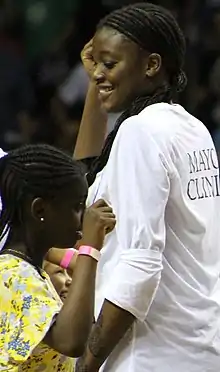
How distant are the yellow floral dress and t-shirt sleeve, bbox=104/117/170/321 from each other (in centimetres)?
22

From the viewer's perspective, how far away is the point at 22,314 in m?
2.06

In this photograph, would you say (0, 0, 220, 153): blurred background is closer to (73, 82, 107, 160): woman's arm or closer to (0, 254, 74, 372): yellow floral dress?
(73, 82, 107, 160): woman's arm

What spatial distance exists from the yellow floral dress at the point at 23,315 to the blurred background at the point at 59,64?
149 inches

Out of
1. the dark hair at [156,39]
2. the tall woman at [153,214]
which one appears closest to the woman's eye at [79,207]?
the tall woman at [153,214]

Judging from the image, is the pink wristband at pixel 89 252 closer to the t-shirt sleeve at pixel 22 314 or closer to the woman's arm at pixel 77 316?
the woman's arm at pixel 77 316

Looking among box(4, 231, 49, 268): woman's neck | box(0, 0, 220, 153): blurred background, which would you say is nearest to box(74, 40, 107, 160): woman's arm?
box(4, 231, 49, 268): woman's neck

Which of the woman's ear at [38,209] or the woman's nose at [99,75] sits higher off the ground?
the woman's nose at [99,75]

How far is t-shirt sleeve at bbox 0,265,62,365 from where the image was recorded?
205 cm

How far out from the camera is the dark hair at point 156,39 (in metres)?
2.44

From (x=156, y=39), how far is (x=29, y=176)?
47cm

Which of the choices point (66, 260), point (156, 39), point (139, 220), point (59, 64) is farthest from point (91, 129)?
point (59, 64)

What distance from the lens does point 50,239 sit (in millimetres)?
2152

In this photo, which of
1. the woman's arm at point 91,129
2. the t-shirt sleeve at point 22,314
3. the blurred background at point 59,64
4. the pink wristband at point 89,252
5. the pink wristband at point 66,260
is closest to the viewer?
the t-shirt sleeve at point 22,314

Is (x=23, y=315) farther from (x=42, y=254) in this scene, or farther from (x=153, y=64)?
(x=153, y=64)
